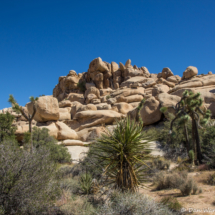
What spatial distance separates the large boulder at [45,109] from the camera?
22.0 m

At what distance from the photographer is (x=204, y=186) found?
863cm

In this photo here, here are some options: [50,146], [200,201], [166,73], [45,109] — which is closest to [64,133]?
[45,109]

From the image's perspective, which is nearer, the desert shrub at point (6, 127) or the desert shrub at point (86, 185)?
the desert shrub at point (86, 185)

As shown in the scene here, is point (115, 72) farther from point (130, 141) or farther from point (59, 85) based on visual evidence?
point (130, 141)

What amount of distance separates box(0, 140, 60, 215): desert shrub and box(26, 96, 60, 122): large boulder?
17.1 metres

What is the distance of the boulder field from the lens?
22688 mm

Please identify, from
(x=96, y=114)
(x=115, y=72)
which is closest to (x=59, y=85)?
(x=115, y=72)

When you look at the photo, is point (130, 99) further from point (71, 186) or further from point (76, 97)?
point (71, 186)

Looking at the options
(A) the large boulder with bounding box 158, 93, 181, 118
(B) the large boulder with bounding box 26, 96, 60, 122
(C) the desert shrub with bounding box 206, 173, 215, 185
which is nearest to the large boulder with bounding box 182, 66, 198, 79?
(A) the large boulder with bounding box 158, 93, 181, 118

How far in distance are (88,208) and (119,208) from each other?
1483 mm

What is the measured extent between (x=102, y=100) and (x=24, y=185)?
33049 mm

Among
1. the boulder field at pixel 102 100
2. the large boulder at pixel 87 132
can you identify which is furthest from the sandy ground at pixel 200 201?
the large boulder at pixel 87 132

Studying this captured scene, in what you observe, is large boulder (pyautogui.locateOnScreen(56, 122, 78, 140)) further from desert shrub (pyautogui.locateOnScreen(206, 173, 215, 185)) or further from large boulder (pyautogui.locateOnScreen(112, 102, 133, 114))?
desert shrub (pyautogui.locateOnScreen(206, 173, 215, 185))

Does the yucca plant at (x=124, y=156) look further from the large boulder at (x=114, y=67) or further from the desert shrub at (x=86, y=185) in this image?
the large boulder at (x=114, y=67)
